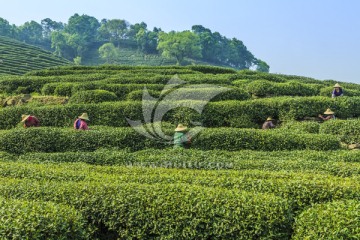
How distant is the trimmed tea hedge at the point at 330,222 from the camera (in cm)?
597

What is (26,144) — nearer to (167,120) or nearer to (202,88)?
(167,120)

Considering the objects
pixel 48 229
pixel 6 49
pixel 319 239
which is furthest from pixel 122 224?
pixel 6 49

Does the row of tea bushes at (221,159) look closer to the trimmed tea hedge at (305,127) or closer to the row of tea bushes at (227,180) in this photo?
the row of tea bushes at (227,180)

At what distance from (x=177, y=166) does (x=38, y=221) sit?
590 centimetres

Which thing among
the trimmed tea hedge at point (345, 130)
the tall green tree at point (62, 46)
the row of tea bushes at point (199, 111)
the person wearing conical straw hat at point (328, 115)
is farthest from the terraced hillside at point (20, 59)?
the trimmed tea hedge at point (345, 130)

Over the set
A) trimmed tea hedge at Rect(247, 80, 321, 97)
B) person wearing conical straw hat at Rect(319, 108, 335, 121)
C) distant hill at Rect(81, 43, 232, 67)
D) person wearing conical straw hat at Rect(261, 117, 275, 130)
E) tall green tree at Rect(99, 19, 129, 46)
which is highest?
tall green tree at Rect(99, 19, 129, 46)

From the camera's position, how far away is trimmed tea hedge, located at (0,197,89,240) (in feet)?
18.7

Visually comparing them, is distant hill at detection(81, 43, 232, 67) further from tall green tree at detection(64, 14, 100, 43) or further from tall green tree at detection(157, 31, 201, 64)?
tall green tree at detection(64, 14, 100, 43)

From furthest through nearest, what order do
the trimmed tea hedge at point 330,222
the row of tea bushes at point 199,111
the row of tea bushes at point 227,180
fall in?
the row of tea bushes at point 199,111
the row of tea bushes at point 227,180
the trimmed tea hedge at point 330,222

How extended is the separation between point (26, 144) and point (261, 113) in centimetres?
1086

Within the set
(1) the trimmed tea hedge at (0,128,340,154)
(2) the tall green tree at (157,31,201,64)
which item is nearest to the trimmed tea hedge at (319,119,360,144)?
(1) the trimmed tea hedge at (0,128,340,154)

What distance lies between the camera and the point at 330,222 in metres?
6.21

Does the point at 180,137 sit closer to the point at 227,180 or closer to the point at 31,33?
the point at 227,180

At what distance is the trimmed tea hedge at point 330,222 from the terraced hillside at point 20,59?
51.3 m
